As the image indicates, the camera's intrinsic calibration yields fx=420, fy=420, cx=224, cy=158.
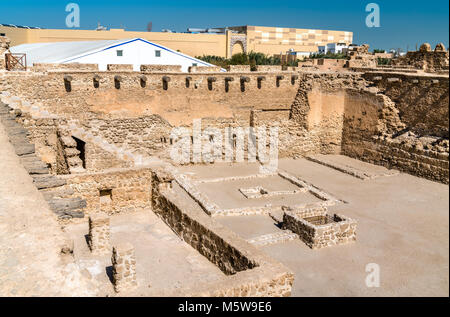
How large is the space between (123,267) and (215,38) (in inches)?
1857

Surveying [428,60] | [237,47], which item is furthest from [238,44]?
[428,60]

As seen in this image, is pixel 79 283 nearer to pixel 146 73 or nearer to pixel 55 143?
pixel 55 143

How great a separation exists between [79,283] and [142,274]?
11.7 feet

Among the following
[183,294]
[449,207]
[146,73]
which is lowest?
[183,294]

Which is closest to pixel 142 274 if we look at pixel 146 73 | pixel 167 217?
pixel 167 217

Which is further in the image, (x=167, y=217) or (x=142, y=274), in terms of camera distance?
(x=167, y=217)

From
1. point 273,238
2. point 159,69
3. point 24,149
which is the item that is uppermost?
point 159,69

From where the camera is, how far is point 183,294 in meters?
4.88

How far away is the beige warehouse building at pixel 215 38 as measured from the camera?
140 feet

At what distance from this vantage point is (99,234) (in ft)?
28.0

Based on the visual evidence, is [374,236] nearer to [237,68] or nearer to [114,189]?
[114,189]

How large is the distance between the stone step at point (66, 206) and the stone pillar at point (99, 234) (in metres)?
1.99

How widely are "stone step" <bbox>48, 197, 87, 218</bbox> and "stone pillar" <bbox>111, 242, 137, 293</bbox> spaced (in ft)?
3.15
